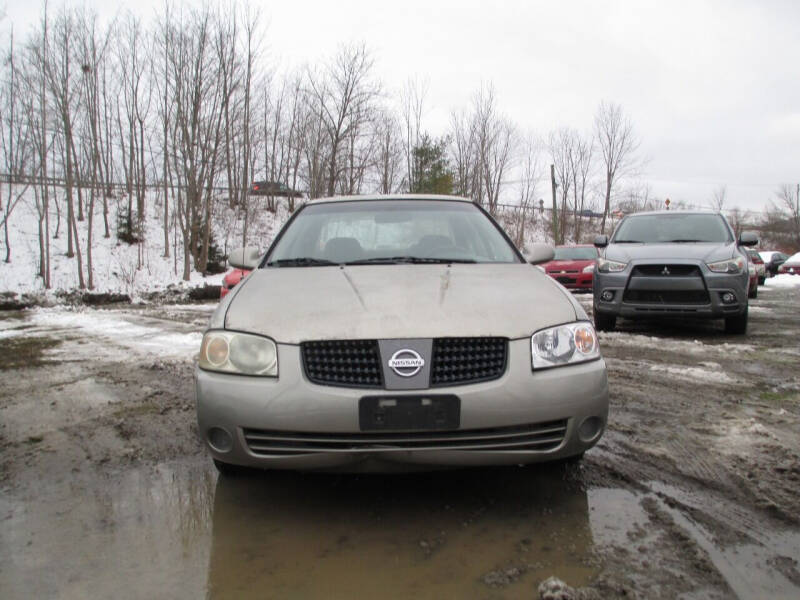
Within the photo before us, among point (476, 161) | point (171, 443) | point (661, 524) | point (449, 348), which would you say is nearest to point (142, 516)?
point (171, 443)

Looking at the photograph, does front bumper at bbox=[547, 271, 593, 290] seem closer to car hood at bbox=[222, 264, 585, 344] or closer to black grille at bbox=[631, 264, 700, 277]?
black grille at bbox=[631, 264, 700, 277]

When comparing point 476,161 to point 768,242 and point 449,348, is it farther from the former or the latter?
point 768,242

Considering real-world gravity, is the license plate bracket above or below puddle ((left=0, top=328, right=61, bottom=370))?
above

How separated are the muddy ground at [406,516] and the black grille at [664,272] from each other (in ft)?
9.73

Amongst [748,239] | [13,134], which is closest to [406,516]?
[748,239]

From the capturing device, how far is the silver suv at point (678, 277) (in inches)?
265

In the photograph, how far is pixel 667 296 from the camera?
272 inches

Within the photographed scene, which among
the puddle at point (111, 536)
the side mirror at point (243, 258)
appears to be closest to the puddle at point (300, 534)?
the puddle at point (111, 536)

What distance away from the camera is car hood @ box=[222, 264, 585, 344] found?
2.28 meters

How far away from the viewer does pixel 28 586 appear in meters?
1.88

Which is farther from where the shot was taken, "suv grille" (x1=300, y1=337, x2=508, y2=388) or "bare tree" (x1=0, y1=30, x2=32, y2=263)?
"bare tree" (x1=0, y1=30, x2=32, y2=263)

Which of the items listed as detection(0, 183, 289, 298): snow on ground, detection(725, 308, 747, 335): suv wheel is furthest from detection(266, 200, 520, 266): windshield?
detection(0, 183, 289, 298): snow on ground

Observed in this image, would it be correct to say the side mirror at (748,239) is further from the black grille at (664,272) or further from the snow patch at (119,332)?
the snow patch at (119,332)

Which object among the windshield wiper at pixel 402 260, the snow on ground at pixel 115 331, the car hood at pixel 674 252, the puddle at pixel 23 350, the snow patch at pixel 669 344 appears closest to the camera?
the windshield wiper at pixel 402 260
